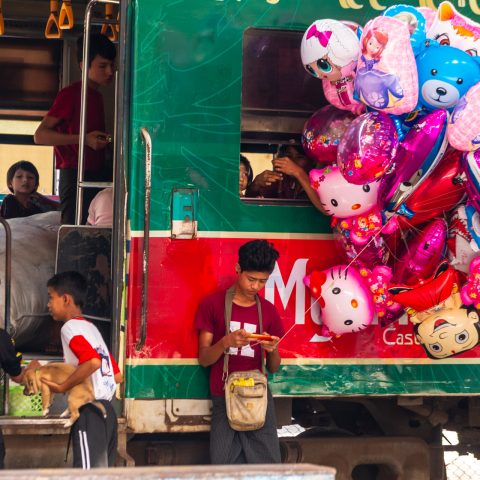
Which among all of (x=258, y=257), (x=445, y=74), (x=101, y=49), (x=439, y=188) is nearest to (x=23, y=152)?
(x=101, y=49)

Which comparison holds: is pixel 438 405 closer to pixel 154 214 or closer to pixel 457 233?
pixel 457 233

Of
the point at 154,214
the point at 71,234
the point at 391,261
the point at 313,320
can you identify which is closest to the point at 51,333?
the point at 71,234

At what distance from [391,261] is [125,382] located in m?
1.50

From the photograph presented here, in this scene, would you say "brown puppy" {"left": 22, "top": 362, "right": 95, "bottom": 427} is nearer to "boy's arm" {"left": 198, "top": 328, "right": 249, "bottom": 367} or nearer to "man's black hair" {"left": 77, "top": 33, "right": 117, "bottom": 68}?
"boy's arm" {"left": 198, "top": 328, "right": 249, "bottom": 367}

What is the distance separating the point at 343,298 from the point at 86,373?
1.35m

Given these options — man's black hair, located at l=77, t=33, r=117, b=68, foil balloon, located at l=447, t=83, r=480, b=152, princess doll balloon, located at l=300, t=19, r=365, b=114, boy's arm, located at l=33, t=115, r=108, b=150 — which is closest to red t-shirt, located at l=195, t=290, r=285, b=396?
princess doll balloon, located at l=300, t=19, r=365, b=114

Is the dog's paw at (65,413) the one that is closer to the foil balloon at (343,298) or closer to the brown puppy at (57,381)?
the brown puppy at (57,381)

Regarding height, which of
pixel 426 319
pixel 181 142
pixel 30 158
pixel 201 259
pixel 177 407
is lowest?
pixel 177 407

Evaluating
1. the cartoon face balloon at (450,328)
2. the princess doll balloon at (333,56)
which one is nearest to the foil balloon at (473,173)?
the cartoon face balloon at (450,328)

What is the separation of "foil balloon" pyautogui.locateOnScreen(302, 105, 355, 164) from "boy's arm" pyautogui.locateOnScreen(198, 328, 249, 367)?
989 millimetres

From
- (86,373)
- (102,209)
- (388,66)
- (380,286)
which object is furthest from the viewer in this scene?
(102,209)

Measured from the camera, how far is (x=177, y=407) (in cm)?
564

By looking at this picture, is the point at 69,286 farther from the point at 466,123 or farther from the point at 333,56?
the point at 466,123

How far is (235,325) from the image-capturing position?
5648mm
